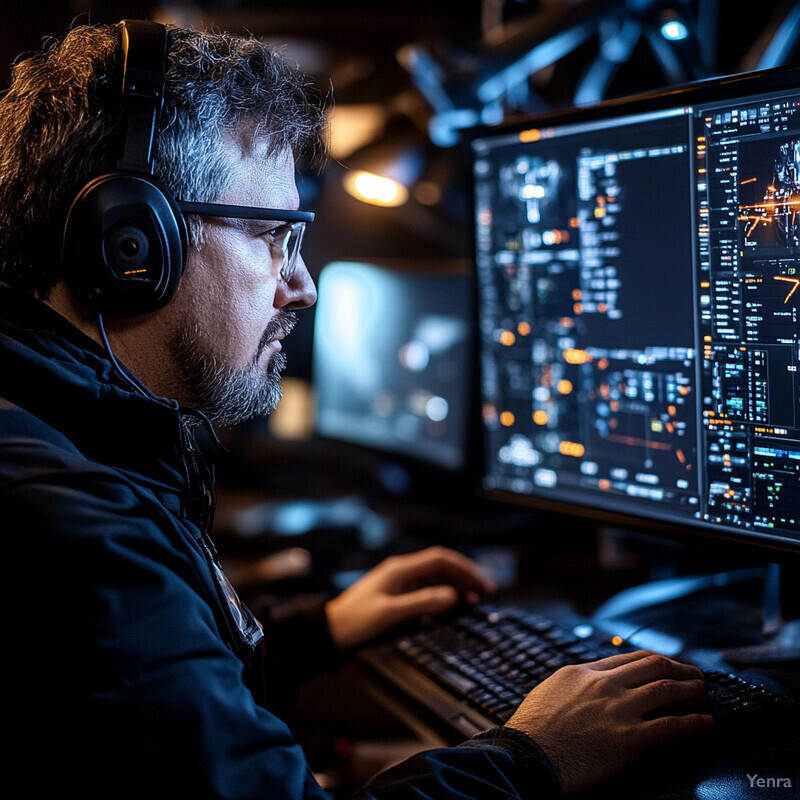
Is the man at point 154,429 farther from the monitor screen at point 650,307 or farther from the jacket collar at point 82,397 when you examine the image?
the monitor screen at point 650,307

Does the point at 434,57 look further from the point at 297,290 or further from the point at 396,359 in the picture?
the point at 297,290

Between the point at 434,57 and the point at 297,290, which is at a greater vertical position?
the point at 434,57

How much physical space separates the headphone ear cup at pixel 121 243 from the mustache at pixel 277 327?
16 centimetres

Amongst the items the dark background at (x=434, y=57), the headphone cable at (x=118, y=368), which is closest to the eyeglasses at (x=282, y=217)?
the headphone cable at (x=118, y=368)

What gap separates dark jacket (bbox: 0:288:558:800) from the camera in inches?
21.5

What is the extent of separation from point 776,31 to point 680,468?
0.68 meters

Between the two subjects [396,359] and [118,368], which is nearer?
[118,368]

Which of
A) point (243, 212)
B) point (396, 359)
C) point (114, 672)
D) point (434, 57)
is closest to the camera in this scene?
point (114, 672)

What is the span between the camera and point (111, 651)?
555 mm

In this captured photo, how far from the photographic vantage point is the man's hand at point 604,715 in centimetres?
68

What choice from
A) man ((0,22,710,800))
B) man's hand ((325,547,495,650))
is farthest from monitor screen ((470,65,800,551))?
man ((0,22,710,800))

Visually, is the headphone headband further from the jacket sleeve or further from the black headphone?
the jacket sleeve

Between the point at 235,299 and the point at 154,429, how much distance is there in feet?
0.58

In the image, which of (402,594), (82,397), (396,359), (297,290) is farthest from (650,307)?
(396,359)
